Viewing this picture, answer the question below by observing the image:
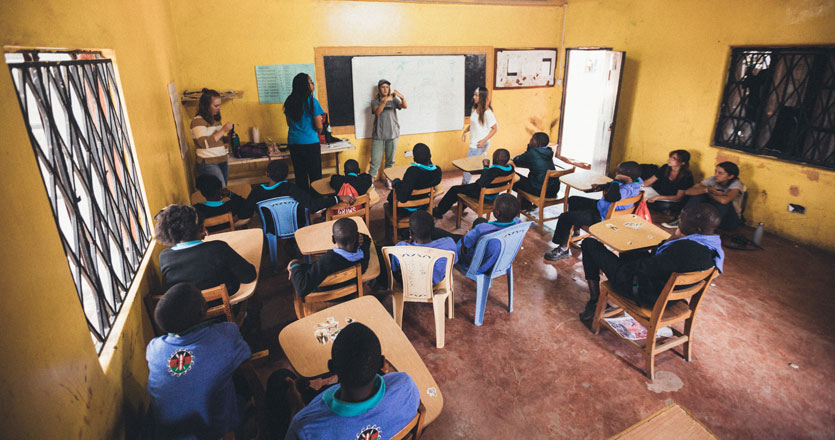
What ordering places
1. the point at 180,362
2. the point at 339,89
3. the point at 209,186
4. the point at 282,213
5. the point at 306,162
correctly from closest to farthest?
the point at 180,362
the point at 209,186
the point at 282,213
the point at 306,162
the point at 339,89

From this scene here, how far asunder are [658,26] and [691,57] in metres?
0.67

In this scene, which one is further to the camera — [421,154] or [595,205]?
[595,205]

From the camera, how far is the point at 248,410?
7.00 feet

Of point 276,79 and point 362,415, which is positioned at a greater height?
point 276,79

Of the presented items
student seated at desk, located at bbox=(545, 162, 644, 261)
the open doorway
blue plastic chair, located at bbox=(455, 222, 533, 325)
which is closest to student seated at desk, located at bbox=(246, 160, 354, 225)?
blue plastic chair, located at bbox=(455, 222, 533, 325)

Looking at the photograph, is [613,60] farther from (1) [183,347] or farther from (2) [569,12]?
(1) [183,347]

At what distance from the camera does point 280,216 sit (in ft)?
12.0

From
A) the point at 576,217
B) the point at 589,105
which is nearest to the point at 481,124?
the point at 576,217

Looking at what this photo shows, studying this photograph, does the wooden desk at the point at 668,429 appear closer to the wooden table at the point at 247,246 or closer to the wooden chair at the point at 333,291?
the wooden chair at the point at 333,291

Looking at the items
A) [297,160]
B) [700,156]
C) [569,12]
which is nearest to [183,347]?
[297,160]

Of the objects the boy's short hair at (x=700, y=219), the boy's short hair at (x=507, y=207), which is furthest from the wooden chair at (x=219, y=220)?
the boy's short hair at (x=700, y=219)

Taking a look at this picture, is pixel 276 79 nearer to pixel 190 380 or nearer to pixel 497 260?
pixel 497 260

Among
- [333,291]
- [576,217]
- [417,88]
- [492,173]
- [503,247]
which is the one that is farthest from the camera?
[417,88]

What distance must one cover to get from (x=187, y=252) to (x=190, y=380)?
835 millimetres
